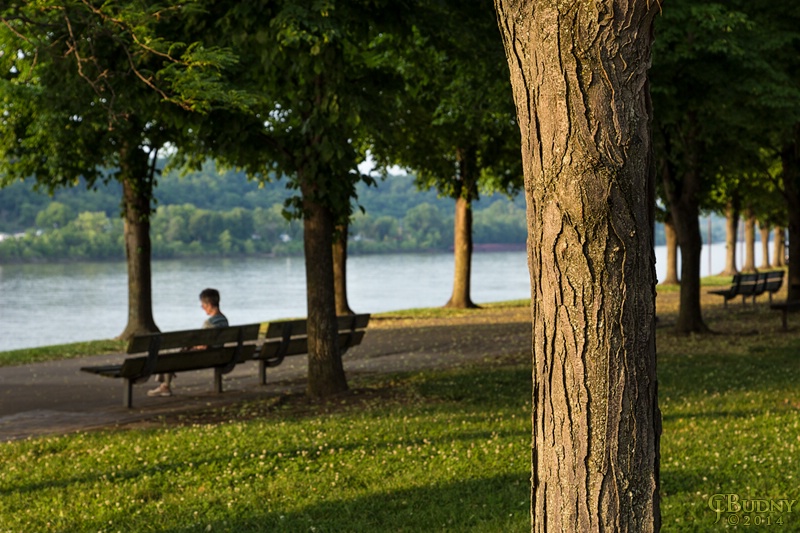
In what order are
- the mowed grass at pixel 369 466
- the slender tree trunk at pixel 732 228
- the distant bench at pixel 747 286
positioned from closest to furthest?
1. the mowed grass at pixel 369 466
2. the distant bench at pixel 747 286
3. the slender tree trunk at pixel 732 228

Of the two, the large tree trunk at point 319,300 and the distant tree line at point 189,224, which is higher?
the distant tree line at point 189,224

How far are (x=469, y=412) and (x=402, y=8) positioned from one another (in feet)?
14.2

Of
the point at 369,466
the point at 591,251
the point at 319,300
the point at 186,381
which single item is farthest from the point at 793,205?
the point at 591,251

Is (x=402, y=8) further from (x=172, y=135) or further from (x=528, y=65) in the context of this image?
(x=172, y=135)

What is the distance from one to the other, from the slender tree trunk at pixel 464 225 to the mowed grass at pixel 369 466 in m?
17.3

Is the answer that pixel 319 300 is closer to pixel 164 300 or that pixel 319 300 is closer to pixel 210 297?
pixel 210 297

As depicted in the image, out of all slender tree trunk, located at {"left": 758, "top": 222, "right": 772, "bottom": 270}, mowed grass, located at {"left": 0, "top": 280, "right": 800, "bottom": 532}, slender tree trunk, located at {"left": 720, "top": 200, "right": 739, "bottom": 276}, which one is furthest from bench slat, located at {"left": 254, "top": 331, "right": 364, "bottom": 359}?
slender tree trunk, located at {"left": 758, "top": 222, "right": 772, "bottom": 270}

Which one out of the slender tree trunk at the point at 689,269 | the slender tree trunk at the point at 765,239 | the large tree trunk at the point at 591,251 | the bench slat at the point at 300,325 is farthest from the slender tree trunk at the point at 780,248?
the large tree trunk at the point at 591,251

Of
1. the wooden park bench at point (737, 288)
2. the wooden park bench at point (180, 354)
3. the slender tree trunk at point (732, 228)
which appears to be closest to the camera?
the wooden park bench at point (180, 354)

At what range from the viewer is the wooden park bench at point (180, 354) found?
1084 centimetres

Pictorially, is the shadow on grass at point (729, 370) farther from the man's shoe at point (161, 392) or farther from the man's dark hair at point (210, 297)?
the man's shoe at point (161, 392)

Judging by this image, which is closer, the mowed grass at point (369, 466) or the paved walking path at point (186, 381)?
the mowed grass at point (369, 466)

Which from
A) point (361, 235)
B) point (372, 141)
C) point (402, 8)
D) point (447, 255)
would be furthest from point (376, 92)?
point (447, 255)

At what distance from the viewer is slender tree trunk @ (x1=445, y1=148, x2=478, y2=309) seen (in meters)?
28.5
